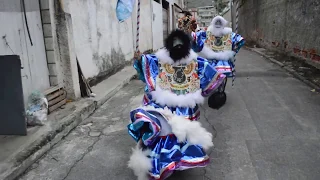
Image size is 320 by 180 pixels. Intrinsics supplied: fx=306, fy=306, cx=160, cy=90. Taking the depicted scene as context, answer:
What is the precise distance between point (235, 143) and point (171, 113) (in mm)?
1483

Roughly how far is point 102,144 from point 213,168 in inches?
65.5

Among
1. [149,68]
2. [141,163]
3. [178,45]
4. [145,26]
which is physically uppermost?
[145,26]

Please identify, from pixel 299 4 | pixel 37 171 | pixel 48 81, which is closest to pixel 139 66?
pixel 37 171

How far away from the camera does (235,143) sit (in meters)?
4.19

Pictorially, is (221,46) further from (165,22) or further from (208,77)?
(165,22)

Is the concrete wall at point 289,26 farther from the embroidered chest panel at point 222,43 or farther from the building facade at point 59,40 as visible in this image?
the building facade at point 59,40

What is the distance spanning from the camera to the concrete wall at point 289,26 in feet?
30.4

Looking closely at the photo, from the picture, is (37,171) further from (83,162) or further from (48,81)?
(48,81)

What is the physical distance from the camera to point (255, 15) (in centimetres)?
1972

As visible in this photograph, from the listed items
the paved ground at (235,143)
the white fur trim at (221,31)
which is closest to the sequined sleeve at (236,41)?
the white fur trim at (221,31)

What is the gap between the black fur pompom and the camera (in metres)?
3.23

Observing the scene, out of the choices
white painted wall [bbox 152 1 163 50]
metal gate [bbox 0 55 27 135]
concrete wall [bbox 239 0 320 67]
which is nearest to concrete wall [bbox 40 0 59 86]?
metal gate [bbox 0 55 27 135]

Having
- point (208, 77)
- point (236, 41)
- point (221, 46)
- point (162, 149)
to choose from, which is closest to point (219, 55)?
point (221, 46)

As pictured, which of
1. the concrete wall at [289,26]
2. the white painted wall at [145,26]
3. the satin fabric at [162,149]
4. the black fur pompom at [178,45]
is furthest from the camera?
the white painted wall at [145,26]
